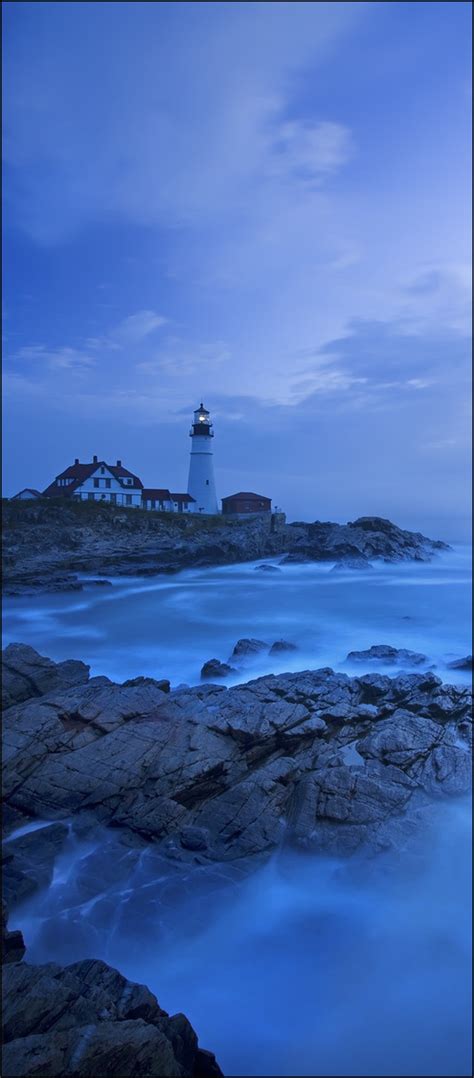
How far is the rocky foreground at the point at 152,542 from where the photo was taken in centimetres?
606

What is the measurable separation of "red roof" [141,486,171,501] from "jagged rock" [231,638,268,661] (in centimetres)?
171

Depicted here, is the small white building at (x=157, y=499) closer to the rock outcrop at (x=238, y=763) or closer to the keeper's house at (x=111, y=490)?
the keeper's house at (x=111, y=490)

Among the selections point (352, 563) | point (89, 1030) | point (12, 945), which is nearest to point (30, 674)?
point (12, 945)

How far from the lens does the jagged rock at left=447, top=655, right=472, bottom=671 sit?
Answer: 5.16m

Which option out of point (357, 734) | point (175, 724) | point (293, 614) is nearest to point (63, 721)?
point (175, 724)

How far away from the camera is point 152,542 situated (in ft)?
22.6

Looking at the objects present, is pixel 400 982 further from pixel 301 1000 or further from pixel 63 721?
pixel 63 721

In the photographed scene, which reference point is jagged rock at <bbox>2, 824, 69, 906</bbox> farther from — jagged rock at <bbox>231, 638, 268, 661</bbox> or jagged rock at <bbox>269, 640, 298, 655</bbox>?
jagged rock at <bbox>269, 640, 298, 655</bbox>

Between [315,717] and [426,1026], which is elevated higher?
[315,717]

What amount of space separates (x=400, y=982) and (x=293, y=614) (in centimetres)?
354

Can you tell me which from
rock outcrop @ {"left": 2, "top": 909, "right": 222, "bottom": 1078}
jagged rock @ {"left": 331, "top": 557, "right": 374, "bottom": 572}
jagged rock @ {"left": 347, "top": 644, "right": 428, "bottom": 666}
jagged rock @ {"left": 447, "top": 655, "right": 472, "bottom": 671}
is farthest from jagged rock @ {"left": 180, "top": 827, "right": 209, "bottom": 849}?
jagged rock @ {"left": 331, "top": 557, "right": 374, "bottom": 572}

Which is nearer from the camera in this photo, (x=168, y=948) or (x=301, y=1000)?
(x=301, y=1000)

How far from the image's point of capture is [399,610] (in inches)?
234

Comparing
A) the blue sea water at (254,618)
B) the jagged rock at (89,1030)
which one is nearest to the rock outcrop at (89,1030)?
the jagged rock at (89,1030)
